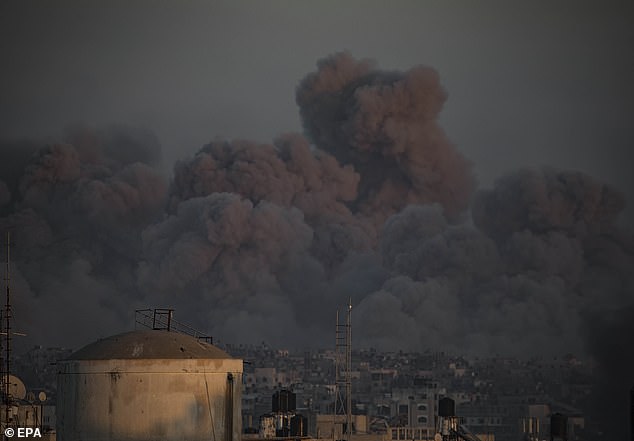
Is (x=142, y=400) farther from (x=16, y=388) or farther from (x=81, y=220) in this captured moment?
(x=81, y=220)

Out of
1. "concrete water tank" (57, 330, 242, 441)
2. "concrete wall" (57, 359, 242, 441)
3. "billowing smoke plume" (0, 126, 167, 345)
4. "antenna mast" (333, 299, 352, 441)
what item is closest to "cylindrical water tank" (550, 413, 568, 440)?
"concrete water tank" (57, 330, 242, 441)

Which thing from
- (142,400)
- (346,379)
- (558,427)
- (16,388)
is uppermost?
(346,379)

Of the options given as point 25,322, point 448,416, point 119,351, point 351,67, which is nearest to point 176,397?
point 119,351

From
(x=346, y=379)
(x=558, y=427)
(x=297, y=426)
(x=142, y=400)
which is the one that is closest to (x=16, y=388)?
Answer: (x=297, y=426)

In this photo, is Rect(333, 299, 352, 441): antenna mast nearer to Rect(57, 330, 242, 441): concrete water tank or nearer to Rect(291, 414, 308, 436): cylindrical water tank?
Rect(291, 414, 308, 436): cylindrical water tank

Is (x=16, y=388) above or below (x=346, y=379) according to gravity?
below

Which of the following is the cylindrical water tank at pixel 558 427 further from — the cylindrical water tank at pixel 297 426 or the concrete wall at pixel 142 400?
the cylindrical water tank at pixel 297 426

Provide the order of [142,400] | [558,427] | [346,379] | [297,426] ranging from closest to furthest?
[142,400] → [558,427] → [297,426] → [346,379]

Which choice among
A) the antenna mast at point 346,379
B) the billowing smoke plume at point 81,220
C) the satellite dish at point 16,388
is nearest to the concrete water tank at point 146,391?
the satellite dish at point 16,388

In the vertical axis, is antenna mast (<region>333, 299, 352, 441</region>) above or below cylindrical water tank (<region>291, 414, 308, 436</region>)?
above
